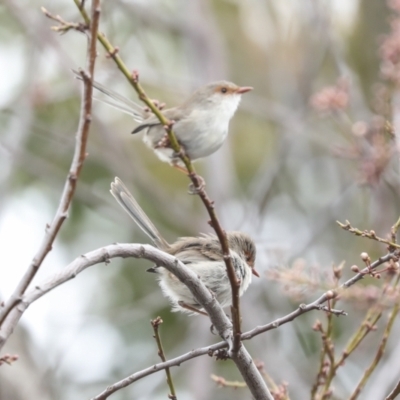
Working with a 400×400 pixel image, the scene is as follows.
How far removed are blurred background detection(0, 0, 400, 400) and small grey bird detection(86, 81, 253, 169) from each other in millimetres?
1139

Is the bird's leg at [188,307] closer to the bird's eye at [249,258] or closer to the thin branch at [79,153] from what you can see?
the bird's eye at [249,258]

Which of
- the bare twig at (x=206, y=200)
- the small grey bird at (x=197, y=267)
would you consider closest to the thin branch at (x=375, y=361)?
the bare twig at (x=206, y=200)

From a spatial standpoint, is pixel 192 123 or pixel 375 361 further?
pixel 192 123

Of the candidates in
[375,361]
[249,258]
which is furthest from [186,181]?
[375,361]

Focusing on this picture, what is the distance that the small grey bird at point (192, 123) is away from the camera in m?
3.54

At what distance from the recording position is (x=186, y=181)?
34.5ft

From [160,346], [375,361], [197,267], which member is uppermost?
[197,267]

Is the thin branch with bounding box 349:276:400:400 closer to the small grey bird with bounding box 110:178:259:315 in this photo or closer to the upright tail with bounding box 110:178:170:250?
the small grey bird with bounding box 110:178:259:315

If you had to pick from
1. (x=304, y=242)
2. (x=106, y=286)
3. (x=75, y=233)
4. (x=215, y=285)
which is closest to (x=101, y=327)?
(x=106, y=286)

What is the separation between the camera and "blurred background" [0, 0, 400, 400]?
267 inches

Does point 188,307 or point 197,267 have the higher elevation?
point 197,267

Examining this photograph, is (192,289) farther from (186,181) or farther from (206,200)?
(186,181)

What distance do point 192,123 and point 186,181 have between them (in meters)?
6.82

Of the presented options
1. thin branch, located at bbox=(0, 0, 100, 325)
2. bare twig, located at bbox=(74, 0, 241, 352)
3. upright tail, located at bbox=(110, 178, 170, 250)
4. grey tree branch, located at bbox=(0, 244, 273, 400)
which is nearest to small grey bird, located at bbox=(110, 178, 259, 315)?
upright tail, located at bbox=(110, 178, 170, 250)
